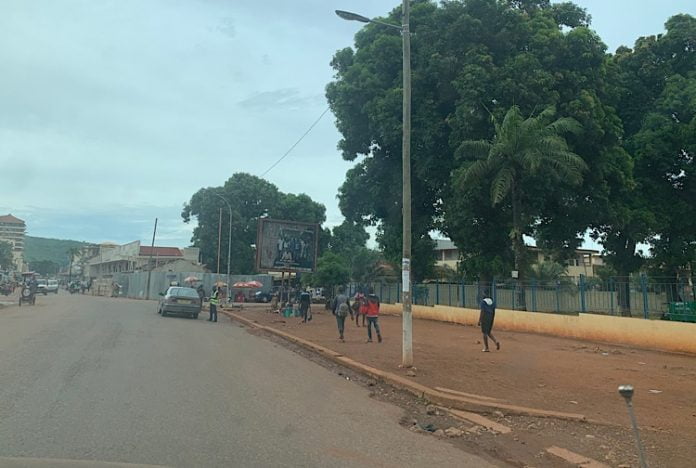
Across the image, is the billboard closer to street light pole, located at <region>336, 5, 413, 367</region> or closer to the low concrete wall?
the low concrete wall

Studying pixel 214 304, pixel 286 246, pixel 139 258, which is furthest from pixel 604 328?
pixel 139 258

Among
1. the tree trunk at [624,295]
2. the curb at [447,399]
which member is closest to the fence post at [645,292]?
the tree trunk at [624,295]

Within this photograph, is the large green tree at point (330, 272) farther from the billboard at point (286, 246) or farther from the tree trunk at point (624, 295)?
the tree trunk at point (624, 295)

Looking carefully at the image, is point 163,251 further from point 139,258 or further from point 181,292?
point 181,292

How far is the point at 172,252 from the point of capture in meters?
88.9

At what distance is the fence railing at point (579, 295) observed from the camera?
1636 centimetres

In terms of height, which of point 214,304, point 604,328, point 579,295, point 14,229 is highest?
point 14,229

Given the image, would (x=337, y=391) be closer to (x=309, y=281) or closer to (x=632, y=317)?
(x=632, y=317)

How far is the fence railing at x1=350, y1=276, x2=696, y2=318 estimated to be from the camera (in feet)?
53.7

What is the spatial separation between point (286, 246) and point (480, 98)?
12413mm

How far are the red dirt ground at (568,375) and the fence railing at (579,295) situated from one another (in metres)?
1.52

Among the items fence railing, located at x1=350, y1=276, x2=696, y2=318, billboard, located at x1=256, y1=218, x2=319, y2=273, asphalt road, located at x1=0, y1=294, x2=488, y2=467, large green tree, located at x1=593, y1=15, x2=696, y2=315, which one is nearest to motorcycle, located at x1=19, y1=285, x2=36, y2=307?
billboard, located at x1=256, y1=218, x2=319, y2=273

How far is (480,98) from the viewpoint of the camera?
2562 centimetres

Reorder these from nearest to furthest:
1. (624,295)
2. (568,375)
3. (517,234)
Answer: (568,375) < (624,295) < (517,234)
